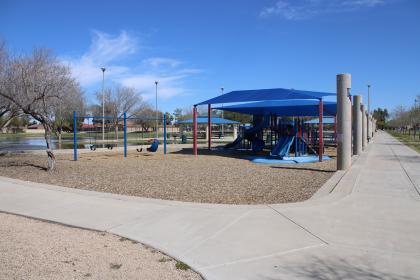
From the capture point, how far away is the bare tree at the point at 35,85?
1416cm

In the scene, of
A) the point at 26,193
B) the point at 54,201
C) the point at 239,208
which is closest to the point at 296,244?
the point at 239,208

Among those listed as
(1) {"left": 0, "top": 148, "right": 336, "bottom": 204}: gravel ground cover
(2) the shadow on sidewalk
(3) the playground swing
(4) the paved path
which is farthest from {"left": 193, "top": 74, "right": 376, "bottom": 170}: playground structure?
(2) the shadow on sidewalk

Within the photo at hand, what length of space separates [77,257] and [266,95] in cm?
1589

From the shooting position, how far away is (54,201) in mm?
8195

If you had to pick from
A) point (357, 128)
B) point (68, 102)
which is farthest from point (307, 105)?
point (68, 102)

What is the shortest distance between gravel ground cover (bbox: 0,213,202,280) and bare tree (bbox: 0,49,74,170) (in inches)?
326

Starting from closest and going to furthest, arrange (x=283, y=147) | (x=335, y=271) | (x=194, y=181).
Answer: (x=335, y=271), (x=194, y=181), (x=283, y=147)

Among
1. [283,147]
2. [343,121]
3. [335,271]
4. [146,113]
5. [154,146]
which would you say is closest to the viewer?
[335,271]

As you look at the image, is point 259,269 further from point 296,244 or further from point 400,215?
point 400,215

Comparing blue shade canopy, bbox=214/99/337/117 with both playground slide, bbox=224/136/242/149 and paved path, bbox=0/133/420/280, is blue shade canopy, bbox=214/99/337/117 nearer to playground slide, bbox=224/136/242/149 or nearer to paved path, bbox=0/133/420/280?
playground slide, bbox=224/136/242/149

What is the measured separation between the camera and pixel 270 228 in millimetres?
5969

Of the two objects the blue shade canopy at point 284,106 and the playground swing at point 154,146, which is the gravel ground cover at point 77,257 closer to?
the blue shade canopy at point 284,106

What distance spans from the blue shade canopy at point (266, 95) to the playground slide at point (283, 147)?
1919 millimetres

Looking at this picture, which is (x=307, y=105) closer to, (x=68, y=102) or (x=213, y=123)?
(x=68, y=102)
